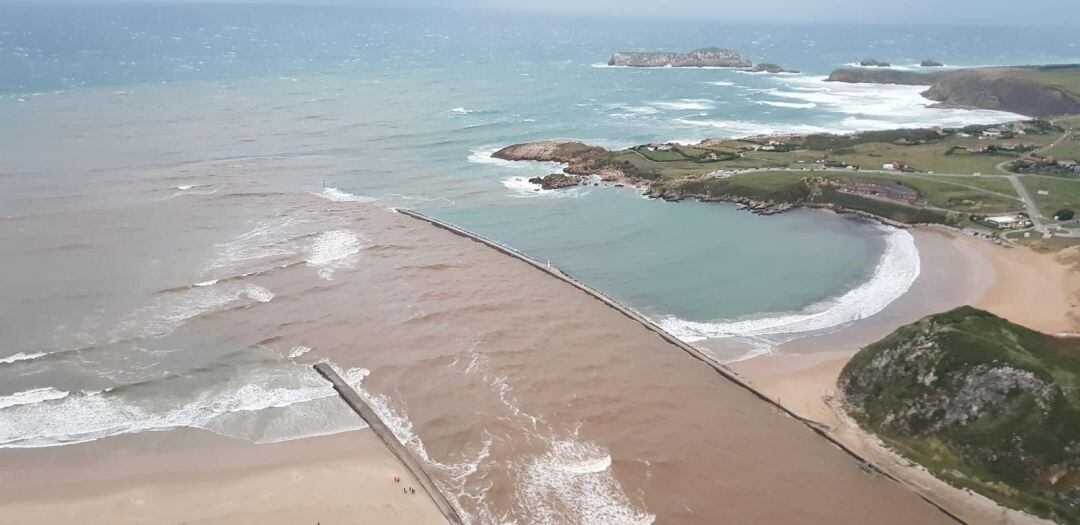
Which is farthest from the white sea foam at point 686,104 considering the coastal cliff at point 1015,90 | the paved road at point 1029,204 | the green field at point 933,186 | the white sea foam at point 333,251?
the white sea foam at point 333,251

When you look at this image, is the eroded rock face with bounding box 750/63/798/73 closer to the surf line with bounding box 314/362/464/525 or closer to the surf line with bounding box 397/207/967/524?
the surf line with bounding box 397/207/967/524

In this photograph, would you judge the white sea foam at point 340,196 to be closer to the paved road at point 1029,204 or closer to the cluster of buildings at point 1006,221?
the cluster of buildings at point 1006,221

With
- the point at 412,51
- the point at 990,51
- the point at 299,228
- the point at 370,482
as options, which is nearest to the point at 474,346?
the point at 370,482

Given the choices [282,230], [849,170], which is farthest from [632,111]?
[282,230]

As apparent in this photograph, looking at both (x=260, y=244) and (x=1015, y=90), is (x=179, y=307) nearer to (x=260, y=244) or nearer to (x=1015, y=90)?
(x=260, y=244)

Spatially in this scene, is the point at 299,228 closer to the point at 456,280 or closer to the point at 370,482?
the point at 456,280

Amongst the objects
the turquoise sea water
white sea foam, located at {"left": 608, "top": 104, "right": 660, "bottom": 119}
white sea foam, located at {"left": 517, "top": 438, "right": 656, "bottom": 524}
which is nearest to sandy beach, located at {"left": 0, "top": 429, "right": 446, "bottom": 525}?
white sea foam, located at {"left": 517, "top": 438, "right": 656, "bottom": 524}
